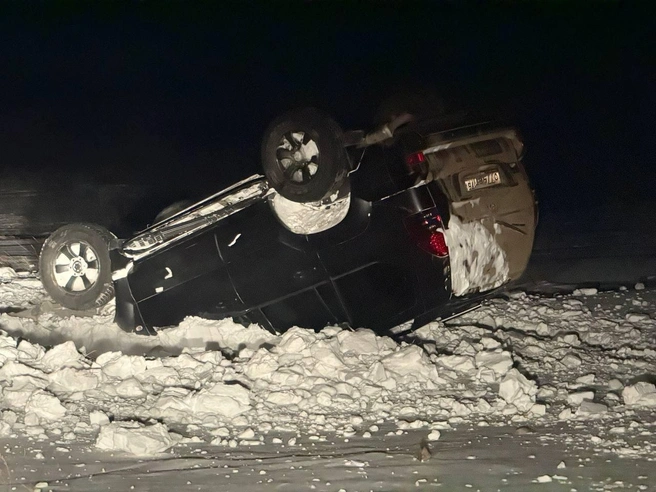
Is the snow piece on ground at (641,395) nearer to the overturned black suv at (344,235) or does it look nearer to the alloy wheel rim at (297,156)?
the overturned black suv at (344,235)

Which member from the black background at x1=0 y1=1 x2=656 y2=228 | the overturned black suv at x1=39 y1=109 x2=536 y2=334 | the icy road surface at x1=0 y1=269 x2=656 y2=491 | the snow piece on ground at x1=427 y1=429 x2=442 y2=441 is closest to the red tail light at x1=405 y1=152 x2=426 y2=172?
the overturned black suv at x1=39 y1=109 x2=536 y2=334

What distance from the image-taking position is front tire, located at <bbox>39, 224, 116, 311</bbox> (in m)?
6.04

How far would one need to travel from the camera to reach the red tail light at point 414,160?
209 inches

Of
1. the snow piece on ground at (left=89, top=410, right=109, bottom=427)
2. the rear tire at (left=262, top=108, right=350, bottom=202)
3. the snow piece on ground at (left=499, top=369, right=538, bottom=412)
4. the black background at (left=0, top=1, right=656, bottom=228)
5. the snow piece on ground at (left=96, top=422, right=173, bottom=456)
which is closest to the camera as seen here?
the snow piece on ground at (left=96, top=422, right=173, bottom=456)

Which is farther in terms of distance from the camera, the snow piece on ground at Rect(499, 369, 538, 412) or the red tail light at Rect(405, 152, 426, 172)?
the red tail light at Rect(405, 152, 426, 172)

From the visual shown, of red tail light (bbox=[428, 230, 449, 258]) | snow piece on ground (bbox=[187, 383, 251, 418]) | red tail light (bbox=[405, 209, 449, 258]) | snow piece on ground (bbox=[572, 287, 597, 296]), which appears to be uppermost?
red tail light (bbox=[405, 209, 449, 258])

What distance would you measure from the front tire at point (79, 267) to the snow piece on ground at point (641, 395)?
158 inches

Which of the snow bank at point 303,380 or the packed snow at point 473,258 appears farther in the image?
the packed snow at point 473,258

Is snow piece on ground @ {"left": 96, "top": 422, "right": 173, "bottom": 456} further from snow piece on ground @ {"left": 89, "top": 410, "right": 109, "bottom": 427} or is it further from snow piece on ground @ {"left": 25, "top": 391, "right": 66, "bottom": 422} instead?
snow piece on ground @ {"left": 25, "top": 391, "right": 66, "bottom": 422}

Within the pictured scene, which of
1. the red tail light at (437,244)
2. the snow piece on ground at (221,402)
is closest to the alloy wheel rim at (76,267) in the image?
the snow piece on ground at (221,402)

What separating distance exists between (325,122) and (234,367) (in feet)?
6.31

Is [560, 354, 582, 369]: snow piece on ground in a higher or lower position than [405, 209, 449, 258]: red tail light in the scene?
lower

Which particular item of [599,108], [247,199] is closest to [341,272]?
[247,199]

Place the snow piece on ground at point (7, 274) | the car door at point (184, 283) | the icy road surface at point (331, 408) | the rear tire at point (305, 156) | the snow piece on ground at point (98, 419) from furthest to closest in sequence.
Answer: the snow piece on ground at point (7, 274), the car door at point (184, 283), the rear tire at point (305, 156), the snow piece on ground at point (98, 419), the icy road surface at point (331, 408)
